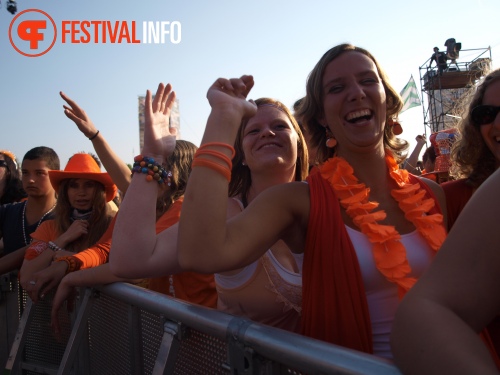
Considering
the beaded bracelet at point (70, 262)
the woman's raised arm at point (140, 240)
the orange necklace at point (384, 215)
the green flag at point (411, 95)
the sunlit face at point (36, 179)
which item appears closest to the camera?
the orange necklace at point (384, 215)

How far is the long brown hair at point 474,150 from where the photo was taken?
70.9 inches

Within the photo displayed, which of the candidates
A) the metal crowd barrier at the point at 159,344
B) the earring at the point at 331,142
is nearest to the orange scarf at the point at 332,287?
the metal crowd barrier at the point at 159,344

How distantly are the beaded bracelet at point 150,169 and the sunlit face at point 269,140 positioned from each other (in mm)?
427

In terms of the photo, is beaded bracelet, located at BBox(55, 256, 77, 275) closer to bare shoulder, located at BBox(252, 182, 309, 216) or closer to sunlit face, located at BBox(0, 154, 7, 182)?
bare shoulder, located at BBox(252, 182, 309, 216)

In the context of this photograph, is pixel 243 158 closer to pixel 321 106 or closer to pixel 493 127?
pixel 321 106

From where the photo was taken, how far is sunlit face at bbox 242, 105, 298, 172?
1903 mm

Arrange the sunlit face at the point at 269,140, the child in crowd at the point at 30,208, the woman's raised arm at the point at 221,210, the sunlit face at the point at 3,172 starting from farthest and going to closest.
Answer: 1. the sunlit face at the point at 3,172
2. the child in crowd at the point at 30,208
3. the sunlit face at the point at 269,140
4. the woman's raised arm at the point at 221,210

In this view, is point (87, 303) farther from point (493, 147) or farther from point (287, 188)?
point (493, 147)

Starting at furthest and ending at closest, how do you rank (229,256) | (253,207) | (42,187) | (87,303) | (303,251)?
(42,187), (87,303), (303,251), (253,207), (229,256)

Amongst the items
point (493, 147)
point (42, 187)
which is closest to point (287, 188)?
point (493, 147)

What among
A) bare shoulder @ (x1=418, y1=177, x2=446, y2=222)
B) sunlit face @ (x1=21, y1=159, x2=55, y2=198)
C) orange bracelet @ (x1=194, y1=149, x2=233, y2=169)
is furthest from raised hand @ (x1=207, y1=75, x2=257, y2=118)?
sunlit face @ (x1=21, y1=159, x2=55, y2=198)

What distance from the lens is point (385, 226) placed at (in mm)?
1423

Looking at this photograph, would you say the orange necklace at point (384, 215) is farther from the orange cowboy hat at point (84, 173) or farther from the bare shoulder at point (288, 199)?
the orange cowboy hat at point (84, 173)

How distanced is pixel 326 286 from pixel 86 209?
2.09m
